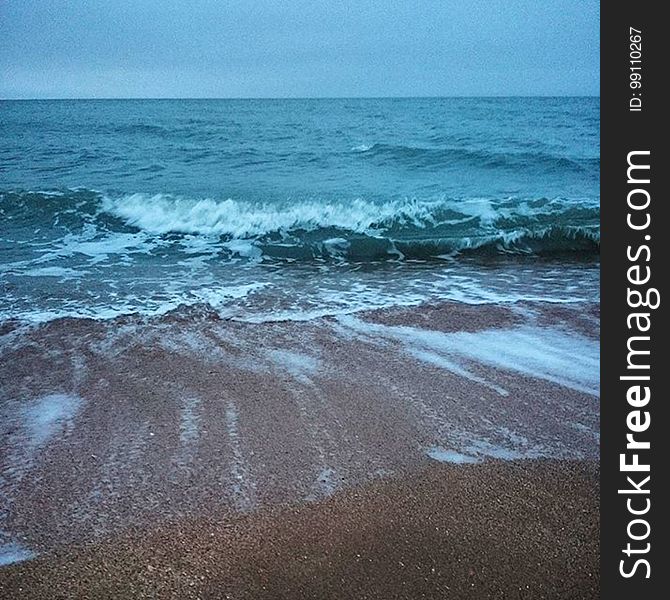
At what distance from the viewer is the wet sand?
2.55 m

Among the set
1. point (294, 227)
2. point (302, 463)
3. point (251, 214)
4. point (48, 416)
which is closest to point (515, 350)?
point (302, 463)

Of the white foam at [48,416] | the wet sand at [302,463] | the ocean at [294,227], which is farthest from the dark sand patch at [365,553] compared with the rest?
the ocean at [294,227]

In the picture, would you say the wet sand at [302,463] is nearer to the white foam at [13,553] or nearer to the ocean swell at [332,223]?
the white foam at [13,553]

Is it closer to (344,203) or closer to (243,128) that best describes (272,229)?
(344,203)

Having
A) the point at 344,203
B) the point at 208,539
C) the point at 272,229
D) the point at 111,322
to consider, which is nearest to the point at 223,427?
the point at 208,539

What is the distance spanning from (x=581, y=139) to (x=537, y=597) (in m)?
25.1

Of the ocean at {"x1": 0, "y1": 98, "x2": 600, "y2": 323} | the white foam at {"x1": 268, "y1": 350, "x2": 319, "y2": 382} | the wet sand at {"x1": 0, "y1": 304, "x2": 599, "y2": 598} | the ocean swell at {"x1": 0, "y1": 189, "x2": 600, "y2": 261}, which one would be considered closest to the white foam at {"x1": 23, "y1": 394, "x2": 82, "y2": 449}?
the wet sand at {"x1": 0, "y1": 304, "x2": 599, "y2": 598}

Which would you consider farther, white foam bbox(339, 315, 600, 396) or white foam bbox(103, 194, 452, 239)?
white foam bbox(103, 194, 452, 239)

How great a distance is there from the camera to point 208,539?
2750 millimetres

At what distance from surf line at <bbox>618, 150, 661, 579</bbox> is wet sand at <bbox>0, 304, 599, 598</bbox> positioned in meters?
0.96

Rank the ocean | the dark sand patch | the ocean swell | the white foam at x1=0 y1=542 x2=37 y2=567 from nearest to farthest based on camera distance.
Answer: the dark sand patch < the white foam at x1=0 y1=542 x2=37 y2=567 < the ocean < the ocean swell

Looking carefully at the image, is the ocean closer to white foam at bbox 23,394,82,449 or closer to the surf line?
white foam at bbox 23,394,82,449

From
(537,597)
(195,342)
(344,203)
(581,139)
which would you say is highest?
(581,139)

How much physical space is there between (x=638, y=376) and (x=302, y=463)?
2.14 metres
